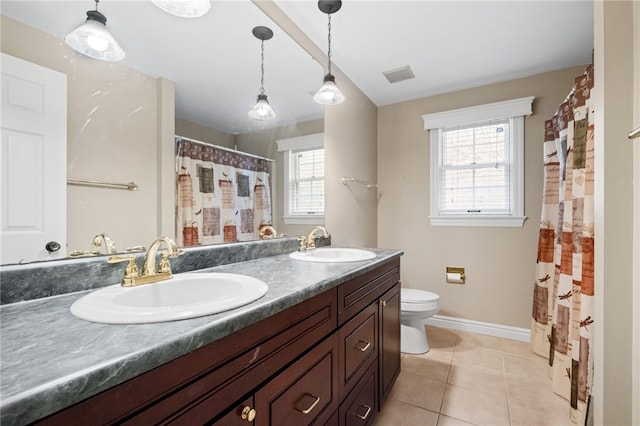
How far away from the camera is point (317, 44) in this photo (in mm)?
2158

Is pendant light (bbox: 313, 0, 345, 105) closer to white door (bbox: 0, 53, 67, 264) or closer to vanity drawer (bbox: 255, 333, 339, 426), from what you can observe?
white door (bbox: 0, 53, 67, 264)

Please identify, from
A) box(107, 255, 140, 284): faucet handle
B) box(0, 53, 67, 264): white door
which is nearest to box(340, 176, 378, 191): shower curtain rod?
box(107, 255, 140, 284): faucet handle

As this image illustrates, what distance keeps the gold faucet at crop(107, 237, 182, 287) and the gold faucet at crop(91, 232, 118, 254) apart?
6cm

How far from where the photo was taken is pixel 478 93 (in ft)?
9.03

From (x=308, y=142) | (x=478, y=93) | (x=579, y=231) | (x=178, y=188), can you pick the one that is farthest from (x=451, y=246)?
(x=178, y=188)

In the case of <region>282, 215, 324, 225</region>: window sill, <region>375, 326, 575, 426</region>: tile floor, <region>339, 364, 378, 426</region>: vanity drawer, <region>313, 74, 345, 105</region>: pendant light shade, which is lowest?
<region>375, 326, 575, 426</region>: tile floor

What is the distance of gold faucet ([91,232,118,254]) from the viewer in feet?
3.19

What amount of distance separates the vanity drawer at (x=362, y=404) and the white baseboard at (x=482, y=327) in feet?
5.32

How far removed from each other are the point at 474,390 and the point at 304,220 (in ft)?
5.16

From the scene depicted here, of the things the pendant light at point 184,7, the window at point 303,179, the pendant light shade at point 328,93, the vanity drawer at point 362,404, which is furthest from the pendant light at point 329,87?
the vanity drawer at point 362,404

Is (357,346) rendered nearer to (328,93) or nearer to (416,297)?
(416,297)

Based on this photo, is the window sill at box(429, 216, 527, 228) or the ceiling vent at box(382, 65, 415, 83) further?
the window sill at box(429, 216, 527, 228)

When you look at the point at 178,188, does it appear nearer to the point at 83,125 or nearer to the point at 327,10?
the point at 83,125

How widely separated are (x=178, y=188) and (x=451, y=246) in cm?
255
